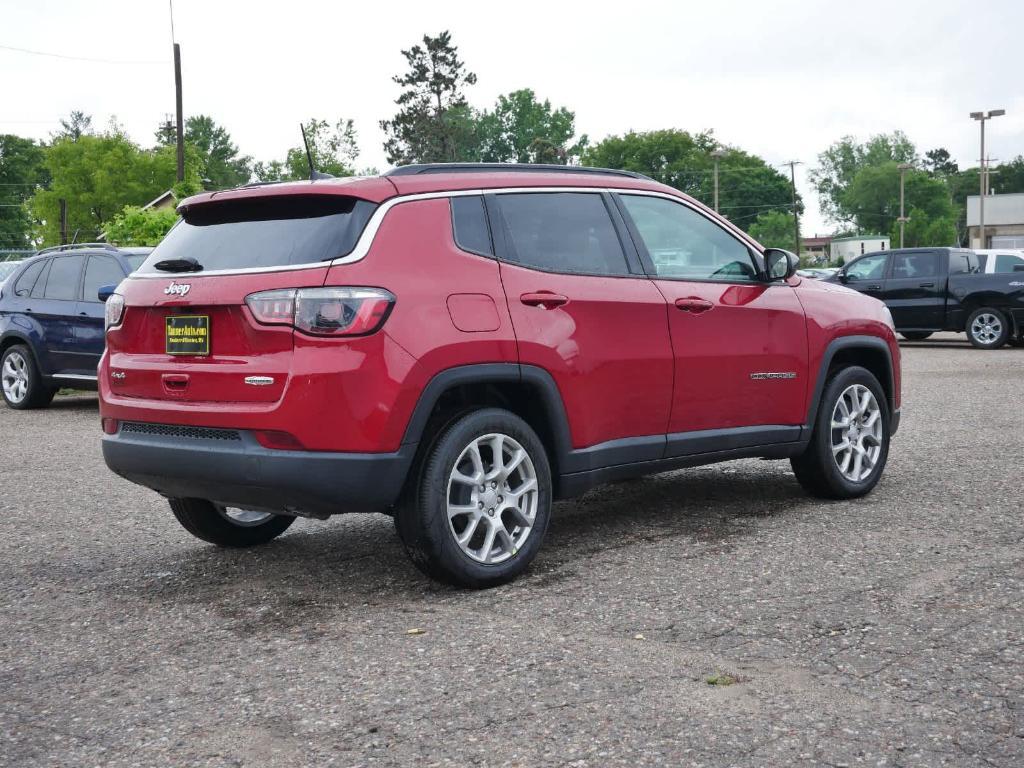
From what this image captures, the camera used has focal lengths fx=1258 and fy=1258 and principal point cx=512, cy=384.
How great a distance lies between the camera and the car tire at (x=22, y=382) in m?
14.5

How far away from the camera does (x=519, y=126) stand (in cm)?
11606

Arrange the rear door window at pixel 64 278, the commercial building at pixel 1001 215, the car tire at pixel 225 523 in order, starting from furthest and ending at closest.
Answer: the commercial building at pixel 1001 215 → the rear door window at pixel 64 278 → the car tire at pixel 225 523

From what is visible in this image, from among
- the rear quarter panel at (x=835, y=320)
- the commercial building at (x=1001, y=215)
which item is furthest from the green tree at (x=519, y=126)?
the rear quarter panel at (x=835, y=320)

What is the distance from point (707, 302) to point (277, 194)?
2280 millimetres

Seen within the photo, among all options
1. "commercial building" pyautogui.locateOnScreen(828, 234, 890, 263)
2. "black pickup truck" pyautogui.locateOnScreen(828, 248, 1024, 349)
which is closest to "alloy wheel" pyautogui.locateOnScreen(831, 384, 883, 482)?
"black pickup truck" pyautogui.locateOnScreen(828, 248, 1024, 349)

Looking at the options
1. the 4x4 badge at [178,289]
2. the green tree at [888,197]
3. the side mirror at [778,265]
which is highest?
the green tree at [888,197]

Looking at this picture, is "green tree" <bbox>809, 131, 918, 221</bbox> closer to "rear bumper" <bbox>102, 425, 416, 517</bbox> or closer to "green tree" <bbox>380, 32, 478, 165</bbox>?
"green tree" <bbox>380, 32, 478, 165</bbox>

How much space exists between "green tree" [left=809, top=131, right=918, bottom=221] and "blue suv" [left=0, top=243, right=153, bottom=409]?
453 ft

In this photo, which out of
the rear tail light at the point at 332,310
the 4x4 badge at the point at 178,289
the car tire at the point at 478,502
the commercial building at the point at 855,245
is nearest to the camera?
the rear tail light at the point at 332,310

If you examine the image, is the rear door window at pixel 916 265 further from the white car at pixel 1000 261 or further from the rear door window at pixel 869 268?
the white car at pixel 1000 261

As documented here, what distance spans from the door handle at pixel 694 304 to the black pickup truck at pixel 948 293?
664 inches

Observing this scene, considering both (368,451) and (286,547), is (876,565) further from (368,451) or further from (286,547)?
(286,547)

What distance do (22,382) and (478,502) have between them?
1103 cm

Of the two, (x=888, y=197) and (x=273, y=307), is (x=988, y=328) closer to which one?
(x=273, y=307)
